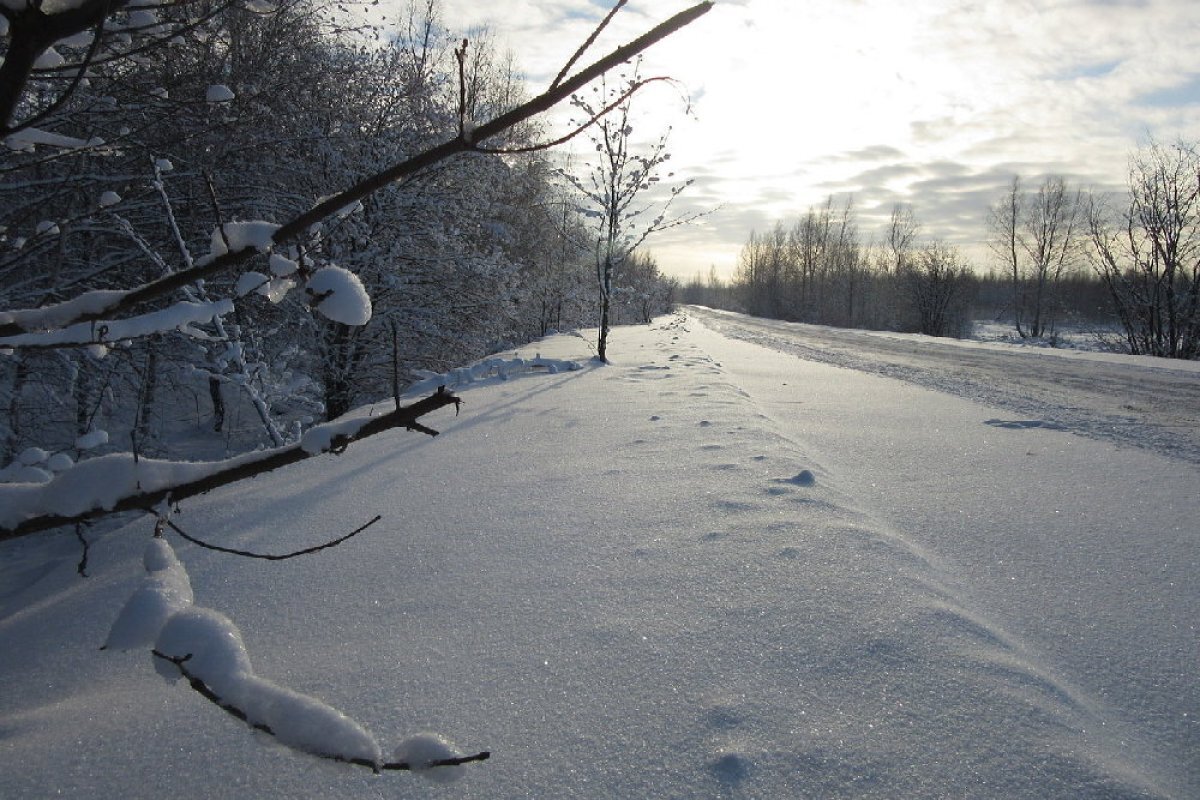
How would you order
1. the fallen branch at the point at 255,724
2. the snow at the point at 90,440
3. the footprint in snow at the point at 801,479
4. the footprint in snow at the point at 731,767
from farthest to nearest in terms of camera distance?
the footprint in snow at the point at 801,479 → the snow at the point at 90,440 → the footprint in snow at the point at 731,767 → the fallen branch at the point at 255,724

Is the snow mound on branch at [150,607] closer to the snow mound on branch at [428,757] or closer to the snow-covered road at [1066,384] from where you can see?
the snow mound on branch at [428,757]

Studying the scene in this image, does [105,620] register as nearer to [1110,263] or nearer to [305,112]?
[305,112]

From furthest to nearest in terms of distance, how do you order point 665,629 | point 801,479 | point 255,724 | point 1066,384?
point 1066,384, point 801,479, point 665,629, point 255,724

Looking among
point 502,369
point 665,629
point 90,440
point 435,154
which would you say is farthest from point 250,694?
point 502,369

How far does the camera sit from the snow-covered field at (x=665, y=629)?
3.52 feet

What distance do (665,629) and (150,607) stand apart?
110 centimetres

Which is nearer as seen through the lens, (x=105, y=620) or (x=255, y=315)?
(x=105, y=620)

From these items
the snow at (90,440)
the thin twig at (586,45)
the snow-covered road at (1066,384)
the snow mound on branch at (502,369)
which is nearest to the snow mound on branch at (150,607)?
the thin twig at (586,45)

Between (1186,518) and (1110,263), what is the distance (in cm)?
1519

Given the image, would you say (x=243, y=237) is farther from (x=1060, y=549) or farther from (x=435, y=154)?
(x=1060, y=549)

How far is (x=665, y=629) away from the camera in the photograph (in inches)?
58.3

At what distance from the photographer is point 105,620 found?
5.50 ft

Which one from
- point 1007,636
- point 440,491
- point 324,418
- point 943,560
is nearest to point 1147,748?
point 1007,636

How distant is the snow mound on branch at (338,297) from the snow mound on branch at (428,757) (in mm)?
→ 434
